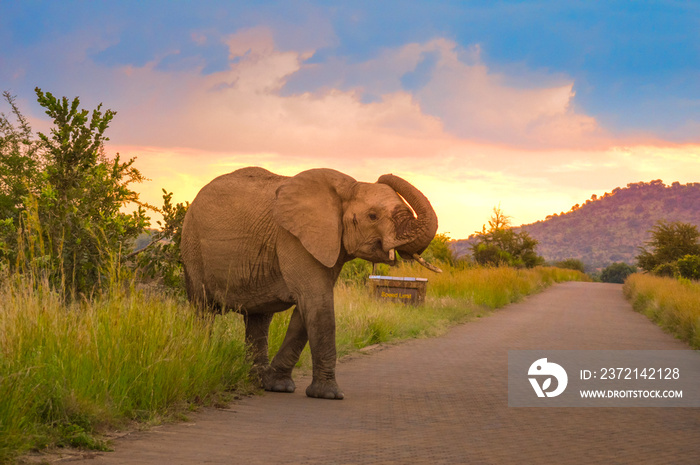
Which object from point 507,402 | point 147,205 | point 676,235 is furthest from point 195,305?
point 676,235

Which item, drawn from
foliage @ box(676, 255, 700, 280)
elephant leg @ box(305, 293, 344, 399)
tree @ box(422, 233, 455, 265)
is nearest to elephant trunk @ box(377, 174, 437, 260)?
elephant leg @ box(305, 293, 344, 399)

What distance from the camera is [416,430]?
282 inches

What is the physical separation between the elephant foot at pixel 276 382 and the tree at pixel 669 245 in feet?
135

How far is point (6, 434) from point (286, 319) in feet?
22.9

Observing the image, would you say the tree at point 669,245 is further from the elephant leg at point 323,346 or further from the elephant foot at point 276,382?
the elephant leg at point 323,346

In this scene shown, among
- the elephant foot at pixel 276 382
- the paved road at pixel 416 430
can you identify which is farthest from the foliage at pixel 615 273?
the elephant foot at pixel 276 382

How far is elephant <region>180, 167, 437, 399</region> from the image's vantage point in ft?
27.9

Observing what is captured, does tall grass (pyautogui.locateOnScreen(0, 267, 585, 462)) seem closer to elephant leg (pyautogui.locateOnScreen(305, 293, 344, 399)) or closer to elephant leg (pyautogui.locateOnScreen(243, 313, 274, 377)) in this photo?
elephant leg (pyautogui.locateOnScreen(243, 313, 274, 377))

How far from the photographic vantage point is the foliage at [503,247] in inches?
2003

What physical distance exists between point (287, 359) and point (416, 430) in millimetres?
2420

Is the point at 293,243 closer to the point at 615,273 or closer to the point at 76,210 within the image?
the point at 76,210

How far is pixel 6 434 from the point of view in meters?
5.20

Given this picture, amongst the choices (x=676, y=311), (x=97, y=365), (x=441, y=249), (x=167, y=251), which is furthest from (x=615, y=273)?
(x=97, y=365)

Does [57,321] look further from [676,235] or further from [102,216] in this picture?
[676,235]
